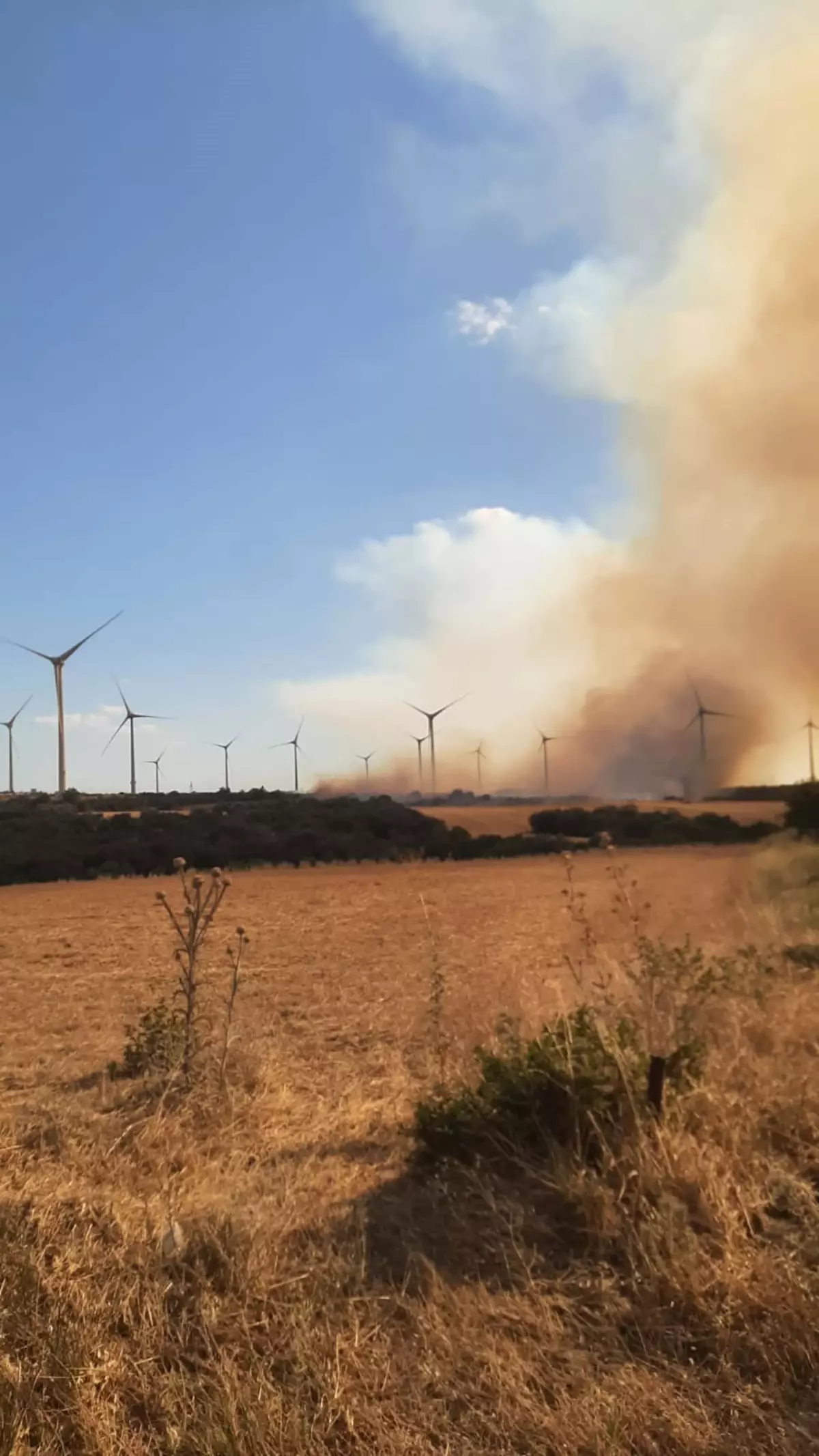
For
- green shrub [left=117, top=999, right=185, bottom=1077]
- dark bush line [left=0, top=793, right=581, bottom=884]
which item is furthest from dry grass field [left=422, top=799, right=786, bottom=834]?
green shrub [left=117, top=999, right=185, bottom=1077]

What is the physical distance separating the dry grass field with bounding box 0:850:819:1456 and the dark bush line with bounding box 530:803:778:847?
43.2 meters

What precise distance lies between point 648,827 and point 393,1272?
55680 millimetres

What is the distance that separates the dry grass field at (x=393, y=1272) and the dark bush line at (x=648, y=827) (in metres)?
43.2

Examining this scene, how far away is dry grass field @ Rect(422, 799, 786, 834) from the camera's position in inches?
2729

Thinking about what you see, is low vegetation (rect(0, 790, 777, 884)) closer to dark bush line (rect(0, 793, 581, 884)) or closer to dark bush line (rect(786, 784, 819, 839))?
dark bush line (rect(0, 793, 581, 884))

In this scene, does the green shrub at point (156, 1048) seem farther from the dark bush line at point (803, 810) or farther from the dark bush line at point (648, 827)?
the dark bush line at point (648, 827)

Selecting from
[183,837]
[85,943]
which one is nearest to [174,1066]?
[85,943]

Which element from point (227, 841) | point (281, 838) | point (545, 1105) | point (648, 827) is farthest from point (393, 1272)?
point (648, 827)

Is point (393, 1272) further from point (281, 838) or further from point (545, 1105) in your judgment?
point (281, 838)

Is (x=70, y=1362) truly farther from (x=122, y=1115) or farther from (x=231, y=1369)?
(x=122, y=1115)

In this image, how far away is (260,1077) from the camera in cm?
881

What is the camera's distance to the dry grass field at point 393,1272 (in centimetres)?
407

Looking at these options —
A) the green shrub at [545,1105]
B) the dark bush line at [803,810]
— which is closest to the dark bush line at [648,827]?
the dark bush line at [803,810]

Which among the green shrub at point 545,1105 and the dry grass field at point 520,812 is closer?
the green shrub at point 545,1105
